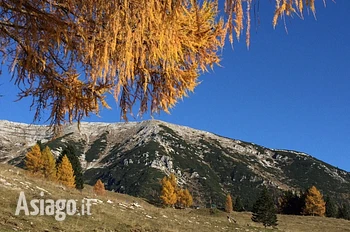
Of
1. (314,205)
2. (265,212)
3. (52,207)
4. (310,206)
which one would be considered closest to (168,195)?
(310,206)

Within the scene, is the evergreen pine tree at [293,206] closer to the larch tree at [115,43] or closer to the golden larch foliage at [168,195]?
the golden larch foliage at [168,195]

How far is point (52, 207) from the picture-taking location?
648 inches

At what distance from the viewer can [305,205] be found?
91.6m

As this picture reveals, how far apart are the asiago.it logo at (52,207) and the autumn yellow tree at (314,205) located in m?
79.3

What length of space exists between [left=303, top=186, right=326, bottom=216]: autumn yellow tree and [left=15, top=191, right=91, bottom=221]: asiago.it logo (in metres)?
79.3

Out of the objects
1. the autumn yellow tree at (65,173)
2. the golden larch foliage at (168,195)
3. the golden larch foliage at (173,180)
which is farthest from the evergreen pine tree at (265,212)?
the golden larch foliage at (173,180)

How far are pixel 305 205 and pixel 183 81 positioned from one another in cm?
9384

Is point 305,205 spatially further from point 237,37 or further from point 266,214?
point 237,37

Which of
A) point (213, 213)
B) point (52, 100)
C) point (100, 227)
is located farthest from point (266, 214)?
point (52, 100)

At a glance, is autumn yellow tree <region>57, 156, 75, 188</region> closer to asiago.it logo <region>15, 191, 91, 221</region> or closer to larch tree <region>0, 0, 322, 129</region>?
asiago.it logo <region>15, 191, 91, 221</region>

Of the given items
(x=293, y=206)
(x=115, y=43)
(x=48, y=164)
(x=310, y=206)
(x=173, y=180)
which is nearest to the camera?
(x=115, y=43)

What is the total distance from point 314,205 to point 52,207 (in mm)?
82499

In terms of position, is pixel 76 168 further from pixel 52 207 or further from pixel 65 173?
pixel 52 207

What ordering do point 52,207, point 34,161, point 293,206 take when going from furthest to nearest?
point 293,206
point 34,161
point 52,207
